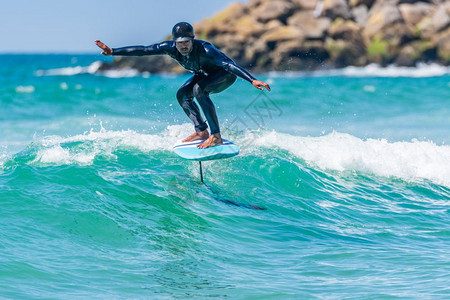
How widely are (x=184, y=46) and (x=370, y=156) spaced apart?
520 cm

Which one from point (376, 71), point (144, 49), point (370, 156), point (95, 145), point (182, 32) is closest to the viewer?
point (182, 32)

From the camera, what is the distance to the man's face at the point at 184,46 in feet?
24.8

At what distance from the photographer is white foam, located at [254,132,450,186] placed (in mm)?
11180

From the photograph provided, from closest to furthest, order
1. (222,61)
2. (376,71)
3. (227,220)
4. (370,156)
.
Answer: (222,61) < (227,220) < (370,156) < (376,71)

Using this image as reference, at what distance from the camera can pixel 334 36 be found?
5150 cm

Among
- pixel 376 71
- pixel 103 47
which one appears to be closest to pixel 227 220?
pixel 103 47

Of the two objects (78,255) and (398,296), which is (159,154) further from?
(398,296)

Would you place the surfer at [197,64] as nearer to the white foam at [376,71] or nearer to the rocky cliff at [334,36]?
the white foam at [376,71]

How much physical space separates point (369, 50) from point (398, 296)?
1907 inches

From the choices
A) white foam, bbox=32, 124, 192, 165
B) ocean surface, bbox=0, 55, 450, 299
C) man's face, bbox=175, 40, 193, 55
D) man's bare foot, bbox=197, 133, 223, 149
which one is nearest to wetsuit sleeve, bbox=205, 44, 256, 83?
man's face, bbox=175, 40, 193, 55

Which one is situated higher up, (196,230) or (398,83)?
(398,83)

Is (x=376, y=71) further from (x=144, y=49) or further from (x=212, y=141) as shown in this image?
(x=144, y=49)

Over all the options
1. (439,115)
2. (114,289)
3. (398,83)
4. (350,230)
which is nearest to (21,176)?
(114,289)

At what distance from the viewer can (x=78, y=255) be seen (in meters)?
6.91
